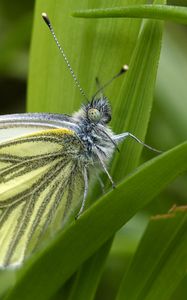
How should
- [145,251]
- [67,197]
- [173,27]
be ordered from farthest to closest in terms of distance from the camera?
[173,27] → [67,197] → [145,251]

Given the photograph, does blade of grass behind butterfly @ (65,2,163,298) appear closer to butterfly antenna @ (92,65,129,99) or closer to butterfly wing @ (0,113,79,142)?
butterfly antenna @ (92,65,129,99)

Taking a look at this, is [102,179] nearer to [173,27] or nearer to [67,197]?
[67,197]

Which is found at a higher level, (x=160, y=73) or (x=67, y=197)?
(x=160, y=73)

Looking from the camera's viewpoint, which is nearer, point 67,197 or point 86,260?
point 86,260

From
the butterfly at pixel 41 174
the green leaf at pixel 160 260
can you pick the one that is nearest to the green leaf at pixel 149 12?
the green leaf at pixel 160 260

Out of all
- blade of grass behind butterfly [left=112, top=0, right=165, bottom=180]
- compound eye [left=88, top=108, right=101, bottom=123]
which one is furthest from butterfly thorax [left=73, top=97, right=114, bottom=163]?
blade of grass behind butterfly [left=112, top=0, right=165, bottom=180]

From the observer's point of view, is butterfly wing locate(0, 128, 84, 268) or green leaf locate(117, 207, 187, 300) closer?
green leaf locate(117, 207, 187, 300)

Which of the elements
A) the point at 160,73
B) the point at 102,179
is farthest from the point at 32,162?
the point at 160,73

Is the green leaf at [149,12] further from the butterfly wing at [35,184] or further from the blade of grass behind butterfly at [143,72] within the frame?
the butterfly wing at [35,184]
